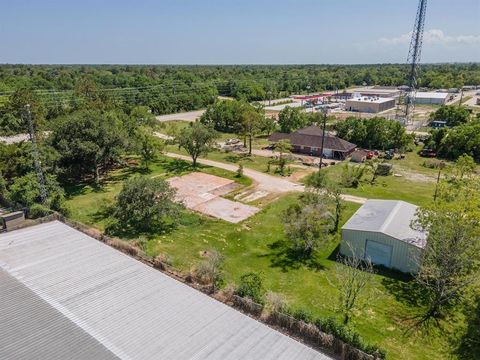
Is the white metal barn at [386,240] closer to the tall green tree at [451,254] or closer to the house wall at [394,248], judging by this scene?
the house wall at [394,248]

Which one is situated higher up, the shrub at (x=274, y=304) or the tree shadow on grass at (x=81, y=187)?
the shrub at (x=274, y=304)

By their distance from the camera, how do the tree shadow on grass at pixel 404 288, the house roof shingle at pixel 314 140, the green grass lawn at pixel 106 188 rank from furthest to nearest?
the house roof shingle at pixel 314 140 < the green grass lawn at pixel 106 188 < the tree shadow on grass at pixel 404 288

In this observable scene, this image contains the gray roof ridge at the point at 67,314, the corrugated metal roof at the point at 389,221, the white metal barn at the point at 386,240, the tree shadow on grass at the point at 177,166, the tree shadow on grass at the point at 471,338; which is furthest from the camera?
the tree shadow on grass at the point at 177,166

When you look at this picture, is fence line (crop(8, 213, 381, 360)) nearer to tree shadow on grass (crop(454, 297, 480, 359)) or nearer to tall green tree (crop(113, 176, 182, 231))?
tree shadow on grass (crop(454, 297, 480, 359))

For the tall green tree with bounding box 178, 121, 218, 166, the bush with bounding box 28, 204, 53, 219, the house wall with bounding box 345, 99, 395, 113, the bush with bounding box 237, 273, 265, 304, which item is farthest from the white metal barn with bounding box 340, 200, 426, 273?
the house wall with bounding box 345, 99, 395, 113

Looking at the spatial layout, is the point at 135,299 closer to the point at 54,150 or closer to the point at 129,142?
the point at 54,150

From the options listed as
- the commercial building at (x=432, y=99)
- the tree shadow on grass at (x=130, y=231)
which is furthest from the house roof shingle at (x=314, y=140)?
the commercial building at (x=432, y=99)

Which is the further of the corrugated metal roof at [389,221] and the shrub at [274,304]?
the corrugated metal roof at [389,221]
